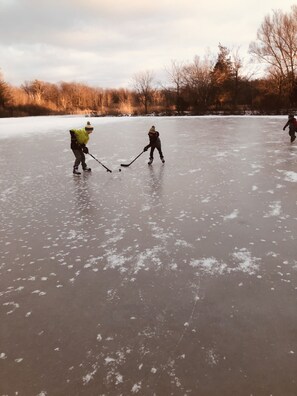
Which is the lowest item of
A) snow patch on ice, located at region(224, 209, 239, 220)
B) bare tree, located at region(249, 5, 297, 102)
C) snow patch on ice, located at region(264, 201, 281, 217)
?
snow patch on ice, located at region(224, 209, 239, 220)

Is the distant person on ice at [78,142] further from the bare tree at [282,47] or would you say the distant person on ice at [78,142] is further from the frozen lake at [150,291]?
the bare tree at [282,47]

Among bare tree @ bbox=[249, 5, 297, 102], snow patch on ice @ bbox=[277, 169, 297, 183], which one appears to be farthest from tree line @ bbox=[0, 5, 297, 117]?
snow patch on ice @ bbox=[277, 169, 297, 183]

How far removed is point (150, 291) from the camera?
11.0ft

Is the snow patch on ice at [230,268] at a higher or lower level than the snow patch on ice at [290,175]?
lower

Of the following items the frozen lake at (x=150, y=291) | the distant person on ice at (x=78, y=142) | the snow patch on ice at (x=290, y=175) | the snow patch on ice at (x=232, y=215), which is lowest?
the frozen lake at (x=150, y=291)

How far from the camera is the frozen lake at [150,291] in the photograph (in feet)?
7.72

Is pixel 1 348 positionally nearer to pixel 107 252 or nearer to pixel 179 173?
pixel 107 252

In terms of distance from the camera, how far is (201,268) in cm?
376

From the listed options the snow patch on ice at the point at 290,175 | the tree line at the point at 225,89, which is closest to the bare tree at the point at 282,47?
the tree line at the point at 225,89

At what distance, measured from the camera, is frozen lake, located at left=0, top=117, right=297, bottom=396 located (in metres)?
2.35

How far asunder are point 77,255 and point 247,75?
4995 centimetres

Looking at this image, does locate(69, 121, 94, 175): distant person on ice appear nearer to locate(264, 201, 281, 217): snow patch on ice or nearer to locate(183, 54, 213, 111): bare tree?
locate(264, 201, 281, 217): snow patch on ice

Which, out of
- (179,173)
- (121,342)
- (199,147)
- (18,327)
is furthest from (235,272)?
(199,147)

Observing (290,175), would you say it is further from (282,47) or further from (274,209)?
(282,47)
